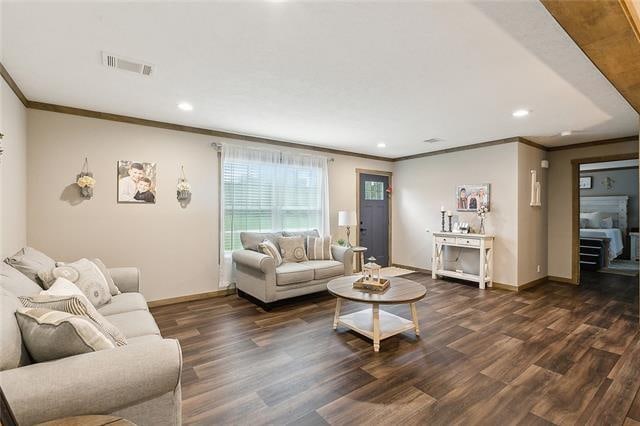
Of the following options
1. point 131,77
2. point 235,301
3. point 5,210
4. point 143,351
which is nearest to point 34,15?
point 131,77

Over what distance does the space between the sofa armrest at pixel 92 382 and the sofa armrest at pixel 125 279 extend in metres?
1.95

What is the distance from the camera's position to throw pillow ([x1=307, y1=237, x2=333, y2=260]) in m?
4.73

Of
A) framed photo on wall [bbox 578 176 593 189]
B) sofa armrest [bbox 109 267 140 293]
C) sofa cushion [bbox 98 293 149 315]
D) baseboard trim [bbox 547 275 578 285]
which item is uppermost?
framed photo on wall [bbox 578 176 593 189]

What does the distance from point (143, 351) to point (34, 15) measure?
212cm

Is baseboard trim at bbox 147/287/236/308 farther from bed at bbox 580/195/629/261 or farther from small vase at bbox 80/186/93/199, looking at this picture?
bed at bbox 580/195/629/261

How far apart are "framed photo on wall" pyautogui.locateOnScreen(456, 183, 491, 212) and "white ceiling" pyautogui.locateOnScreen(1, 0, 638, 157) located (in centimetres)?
140

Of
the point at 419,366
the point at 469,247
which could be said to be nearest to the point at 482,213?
the point at 469,247

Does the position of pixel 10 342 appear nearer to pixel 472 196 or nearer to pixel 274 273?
pixel 274 273

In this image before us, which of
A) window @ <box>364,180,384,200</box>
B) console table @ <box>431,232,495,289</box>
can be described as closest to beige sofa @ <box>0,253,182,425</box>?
console table @ <box>431,232,495,289</box>

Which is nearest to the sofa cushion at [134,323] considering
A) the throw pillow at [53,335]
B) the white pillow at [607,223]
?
the throw pillow at [53,335]

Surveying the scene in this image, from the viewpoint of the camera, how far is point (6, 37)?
2.08m

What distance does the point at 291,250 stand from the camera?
4.57m

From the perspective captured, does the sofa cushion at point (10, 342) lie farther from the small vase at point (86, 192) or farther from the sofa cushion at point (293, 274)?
the sofa cushion at point (293, 274)

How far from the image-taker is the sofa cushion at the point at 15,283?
1.70m
